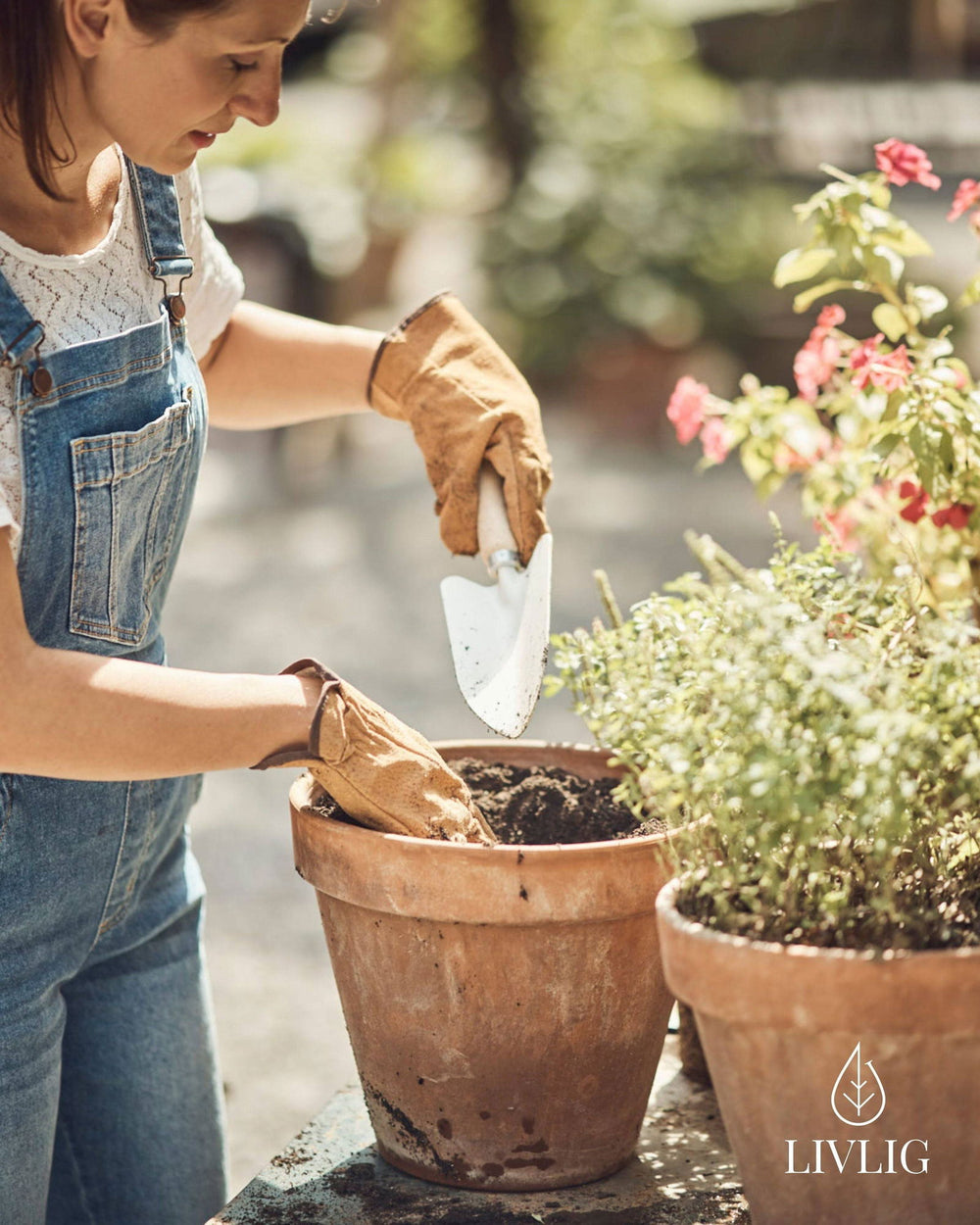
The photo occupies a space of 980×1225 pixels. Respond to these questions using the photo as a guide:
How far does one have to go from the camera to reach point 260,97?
1160 mm

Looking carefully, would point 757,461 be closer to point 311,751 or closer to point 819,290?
point 819,290

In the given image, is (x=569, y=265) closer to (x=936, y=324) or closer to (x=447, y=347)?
(x=936, y=324)

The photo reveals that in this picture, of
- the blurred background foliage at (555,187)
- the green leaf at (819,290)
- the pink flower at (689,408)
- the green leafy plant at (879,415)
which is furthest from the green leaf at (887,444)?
the blurred background foliage at (555,187)

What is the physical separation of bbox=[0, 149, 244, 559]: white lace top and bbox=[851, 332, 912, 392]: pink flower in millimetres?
642

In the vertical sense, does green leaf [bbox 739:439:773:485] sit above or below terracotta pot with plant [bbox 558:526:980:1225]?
above

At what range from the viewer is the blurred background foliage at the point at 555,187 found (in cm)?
673

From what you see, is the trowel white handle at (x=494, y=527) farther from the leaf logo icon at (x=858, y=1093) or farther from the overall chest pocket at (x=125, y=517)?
the leaf logo icon at (x=858, y=1093)

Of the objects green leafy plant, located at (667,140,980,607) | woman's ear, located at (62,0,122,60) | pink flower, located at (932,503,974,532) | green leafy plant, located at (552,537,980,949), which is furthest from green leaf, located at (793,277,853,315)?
woman's ear, located at (62,0,122,60)

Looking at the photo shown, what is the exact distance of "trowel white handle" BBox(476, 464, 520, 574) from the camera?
4.57 feet

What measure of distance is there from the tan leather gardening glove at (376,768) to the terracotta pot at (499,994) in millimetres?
32

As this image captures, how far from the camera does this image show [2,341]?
112 cm

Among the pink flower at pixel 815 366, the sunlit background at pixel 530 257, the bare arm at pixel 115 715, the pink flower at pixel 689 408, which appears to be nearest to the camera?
the bare arm at pixel 115 715

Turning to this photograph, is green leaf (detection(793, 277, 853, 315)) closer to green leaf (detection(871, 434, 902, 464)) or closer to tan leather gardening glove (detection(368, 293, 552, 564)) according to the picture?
green leaf (detection(871, 434, 902, 464))

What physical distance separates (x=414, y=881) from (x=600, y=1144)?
28cm
